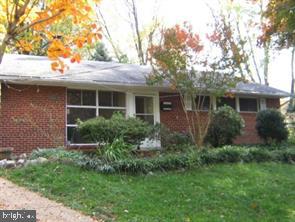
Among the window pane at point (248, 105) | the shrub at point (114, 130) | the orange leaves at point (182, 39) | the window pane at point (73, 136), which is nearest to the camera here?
the shrub at point (114, 130)

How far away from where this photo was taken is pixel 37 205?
7.73 metres

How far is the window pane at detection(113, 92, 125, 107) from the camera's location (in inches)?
664

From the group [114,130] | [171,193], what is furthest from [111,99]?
[171,193]

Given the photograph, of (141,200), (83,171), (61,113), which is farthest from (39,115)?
(141,200)

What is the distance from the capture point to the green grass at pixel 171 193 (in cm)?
784

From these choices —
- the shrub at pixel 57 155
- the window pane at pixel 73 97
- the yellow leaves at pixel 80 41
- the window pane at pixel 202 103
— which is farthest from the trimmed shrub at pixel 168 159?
the yellow leaves at pixel 80 41

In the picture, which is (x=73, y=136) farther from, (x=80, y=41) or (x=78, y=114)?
(x=80, y=41)

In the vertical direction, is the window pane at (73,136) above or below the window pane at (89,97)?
below

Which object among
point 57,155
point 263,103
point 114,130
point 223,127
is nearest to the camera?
point 57,155

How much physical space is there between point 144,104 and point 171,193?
8.69 meters

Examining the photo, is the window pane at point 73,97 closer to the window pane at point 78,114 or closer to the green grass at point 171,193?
the window pane at point 78,114

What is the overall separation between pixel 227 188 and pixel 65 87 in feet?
25.5

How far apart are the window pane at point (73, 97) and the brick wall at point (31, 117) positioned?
37cm

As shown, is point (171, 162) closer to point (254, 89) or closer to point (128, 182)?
point (128, 182)
